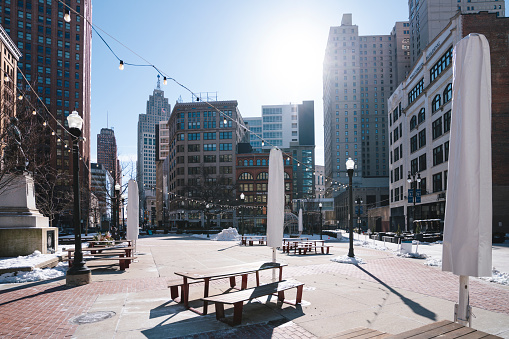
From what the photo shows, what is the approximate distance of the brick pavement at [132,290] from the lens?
19.5 ft

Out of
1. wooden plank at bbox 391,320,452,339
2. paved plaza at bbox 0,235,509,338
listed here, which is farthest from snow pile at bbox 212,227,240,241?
wooden plank at bbox 391,320,452,339

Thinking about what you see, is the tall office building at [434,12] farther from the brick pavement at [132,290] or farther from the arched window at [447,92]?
the brick pavement at [132,290]

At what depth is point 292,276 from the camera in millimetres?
→ 11281

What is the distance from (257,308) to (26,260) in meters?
9.59

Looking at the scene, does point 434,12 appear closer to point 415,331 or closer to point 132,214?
point 132,214

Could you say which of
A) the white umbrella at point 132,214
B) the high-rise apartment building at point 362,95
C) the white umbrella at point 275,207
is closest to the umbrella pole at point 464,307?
the white umbrella at point 275,207

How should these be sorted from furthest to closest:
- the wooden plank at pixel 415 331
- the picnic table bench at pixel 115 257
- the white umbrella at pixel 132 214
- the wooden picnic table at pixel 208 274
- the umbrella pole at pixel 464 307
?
1. the white umbrella at pixel 132 214
2. the picnic table bench at pixel 115 257
3. the wooden picnic table at pixel 208 274
4. the umbrella pole at pixel 464 307
5. the wooden plank at pixel 415 331

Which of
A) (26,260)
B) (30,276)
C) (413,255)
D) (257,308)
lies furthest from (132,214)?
(413,255)

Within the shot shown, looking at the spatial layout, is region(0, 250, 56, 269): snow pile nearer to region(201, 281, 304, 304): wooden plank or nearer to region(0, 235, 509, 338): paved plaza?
region(0, 235, 509, 338): paved plaza

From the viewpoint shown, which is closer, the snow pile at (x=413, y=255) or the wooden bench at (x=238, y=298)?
the wooden bench at (x=238, y=298)

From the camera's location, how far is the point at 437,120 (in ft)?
147

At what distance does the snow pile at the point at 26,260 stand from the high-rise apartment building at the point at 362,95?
134783 millimetres

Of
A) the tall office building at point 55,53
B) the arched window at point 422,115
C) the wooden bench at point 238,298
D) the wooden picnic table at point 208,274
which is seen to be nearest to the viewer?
the wooden bench at point 238,298

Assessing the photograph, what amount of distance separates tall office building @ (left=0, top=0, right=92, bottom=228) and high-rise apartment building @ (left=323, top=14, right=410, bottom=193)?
96276mm
